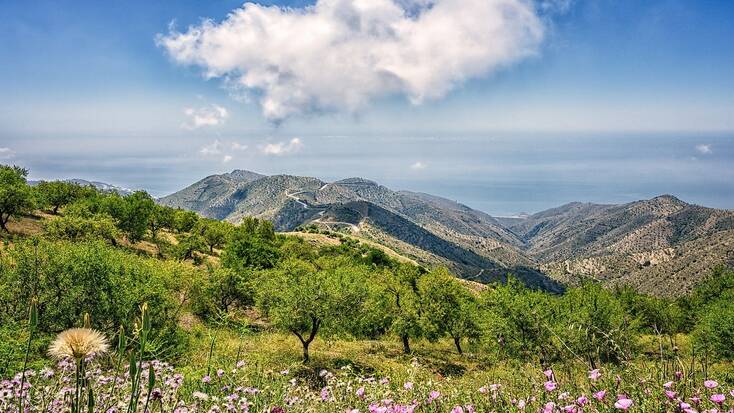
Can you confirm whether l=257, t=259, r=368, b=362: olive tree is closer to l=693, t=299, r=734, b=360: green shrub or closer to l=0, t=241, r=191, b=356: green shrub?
l=0, t=241, r=191, b=356: green shrub

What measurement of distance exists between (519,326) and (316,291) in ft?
50.0

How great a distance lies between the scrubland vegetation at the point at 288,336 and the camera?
13.4ft

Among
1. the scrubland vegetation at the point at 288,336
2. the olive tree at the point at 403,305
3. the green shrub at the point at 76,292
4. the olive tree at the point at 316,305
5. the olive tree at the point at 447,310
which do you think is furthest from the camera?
the olive tree at the point at 447,310

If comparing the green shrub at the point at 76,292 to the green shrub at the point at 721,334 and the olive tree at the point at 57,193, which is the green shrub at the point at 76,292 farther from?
the olive tree at the point at 57,193

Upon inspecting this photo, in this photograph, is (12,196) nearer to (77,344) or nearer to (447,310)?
(447,310)

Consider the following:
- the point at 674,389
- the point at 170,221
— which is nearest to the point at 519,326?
the point at 674,389

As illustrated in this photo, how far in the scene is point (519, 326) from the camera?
3112 centimetres

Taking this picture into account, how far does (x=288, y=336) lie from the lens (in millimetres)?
35781

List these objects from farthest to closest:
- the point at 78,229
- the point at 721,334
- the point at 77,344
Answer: the point at 78,229 < the point at 721,334 < the point at 77,344

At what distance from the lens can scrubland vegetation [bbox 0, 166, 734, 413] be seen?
4090 millimetres

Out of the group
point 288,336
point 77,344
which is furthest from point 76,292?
point 77,344

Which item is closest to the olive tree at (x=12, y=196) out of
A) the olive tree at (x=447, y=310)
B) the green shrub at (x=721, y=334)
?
the olive tree at (x=447, y=310)

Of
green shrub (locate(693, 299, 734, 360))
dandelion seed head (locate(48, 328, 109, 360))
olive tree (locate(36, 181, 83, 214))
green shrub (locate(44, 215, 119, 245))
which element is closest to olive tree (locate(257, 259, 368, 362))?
green shrub (locate(44, 215, 119, 245))

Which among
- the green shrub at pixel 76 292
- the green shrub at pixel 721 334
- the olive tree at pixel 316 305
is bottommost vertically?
the green shrub at pixel 721 334
